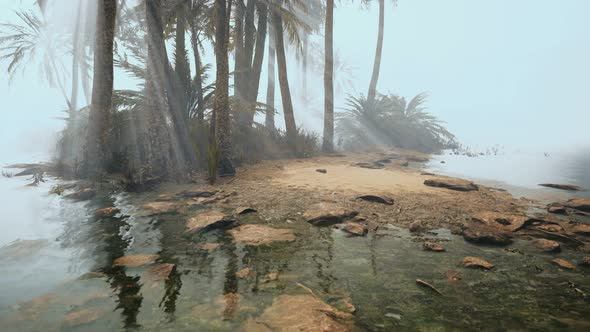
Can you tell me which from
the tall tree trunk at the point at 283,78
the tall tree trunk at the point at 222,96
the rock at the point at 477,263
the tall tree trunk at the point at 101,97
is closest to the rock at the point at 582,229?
the rock at the point at 477,263

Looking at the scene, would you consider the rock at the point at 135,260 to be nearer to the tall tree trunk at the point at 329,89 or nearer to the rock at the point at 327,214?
the rock at the point at 327,214

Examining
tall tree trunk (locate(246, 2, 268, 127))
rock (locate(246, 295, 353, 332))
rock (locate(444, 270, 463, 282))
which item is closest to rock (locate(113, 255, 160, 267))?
rock (locate(246, 295, 353, 332))

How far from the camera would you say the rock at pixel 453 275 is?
2.52m

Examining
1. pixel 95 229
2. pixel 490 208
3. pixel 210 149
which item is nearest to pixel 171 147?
pixel 210 149

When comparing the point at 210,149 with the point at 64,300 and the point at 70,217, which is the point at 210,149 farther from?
the point at 64,300

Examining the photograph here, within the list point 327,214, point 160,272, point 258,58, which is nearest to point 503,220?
point 327,214

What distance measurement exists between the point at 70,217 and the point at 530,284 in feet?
16.1

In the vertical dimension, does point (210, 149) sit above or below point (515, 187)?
above

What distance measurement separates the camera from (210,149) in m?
6.26

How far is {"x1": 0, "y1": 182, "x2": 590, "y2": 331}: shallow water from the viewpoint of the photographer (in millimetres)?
1974

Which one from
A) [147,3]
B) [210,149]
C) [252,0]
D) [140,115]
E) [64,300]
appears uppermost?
[252,0]

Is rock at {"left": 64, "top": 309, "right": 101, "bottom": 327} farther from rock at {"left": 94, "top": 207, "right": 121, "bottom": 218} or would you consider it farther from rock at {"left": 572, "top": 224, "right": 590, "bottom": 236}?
rock at {"left": 572, "top": 224, "right": 590, "bottom": 236}

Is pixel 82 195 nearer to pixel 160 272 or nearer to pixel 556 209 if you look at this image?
pixel 160 272

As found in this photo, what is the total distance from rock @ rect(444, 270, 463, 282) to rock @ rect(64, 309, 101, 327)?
2363 millimetres
